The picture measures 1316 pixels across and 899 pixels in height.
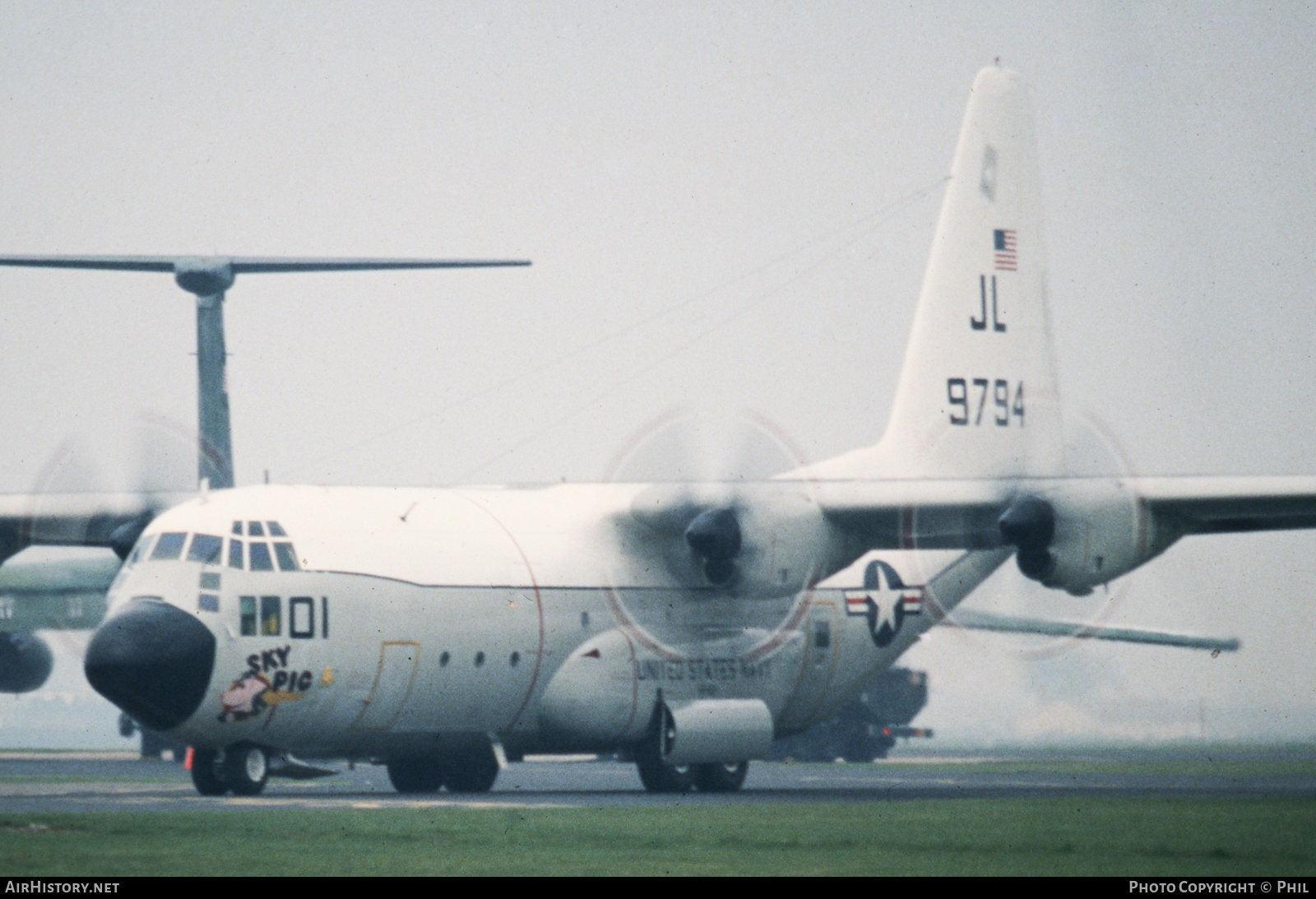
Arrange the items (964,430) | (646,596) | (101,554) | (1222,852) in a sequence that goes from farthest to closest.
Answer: (101,554), (964,430), (646,596), (1222,852)

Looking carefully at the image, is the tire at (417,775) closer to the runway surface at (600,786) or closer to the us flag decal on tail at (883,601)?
the runway surface at (600,786)

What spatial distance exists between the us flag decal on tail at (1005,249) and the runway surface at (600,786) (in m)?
7.78

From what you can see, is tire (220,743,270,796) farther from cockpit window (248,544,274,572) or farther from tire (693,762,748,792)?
tire (693,762,748,792)

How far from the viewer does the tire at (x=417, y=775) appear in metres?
25.7

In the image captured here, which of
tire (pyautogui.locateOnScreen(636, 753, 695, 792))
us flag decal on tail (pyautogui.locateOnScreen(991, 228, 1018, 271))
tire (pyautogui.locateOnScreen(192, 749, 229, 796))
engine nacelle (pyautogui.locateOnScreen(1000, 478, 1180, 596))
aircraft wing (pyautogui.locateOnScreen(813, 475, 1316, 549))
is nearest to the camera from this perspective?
tire (pyautogui.locateOnScreen(192, 749, 229, 796))

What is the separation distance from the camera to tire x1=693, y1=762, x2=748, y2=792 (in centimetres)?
2627

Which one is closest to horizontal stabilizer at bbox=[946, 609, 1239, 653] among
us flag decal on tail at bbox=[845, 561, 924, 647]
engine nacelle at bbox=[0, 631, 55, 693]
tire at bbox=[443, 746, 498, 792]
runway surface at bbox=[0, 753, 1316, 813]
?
runway surface at bbox=[0, 753, 1316, 813]

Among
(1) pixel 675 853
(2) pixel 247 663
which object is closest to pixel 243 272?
(2) pixel 247 663

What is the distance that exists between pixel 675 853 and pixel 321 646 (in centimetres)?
792

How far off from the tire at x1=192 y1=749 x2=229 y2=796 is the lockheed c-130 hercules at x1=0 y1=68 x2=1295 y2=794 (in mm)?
29

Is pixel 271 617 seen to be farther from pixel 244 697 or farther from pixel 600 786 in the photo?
pixel 600 786

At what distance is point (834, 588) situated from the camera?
27766mm

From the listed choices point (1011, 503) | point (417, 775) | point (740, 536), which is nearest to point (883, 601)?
point (740, 536)
